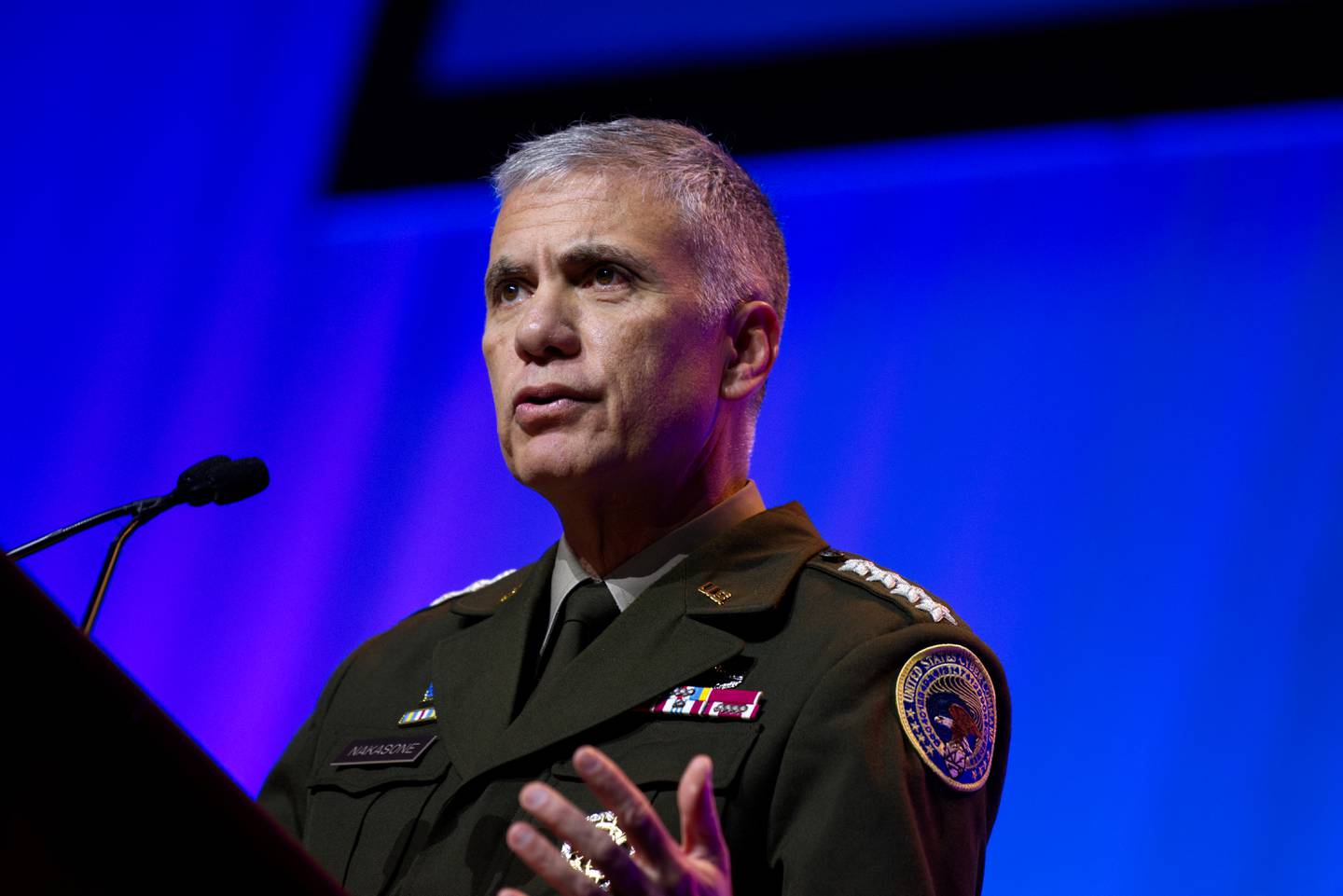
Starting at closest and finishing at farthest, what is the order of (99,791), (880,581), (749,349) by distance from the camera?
(99,791)
(880,581)
(749,349)

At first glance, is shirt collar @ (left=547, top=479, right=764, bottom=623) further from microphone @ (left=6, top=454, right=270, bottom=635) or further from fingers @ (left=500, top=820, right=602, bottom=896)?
fingers @ (left=500, top=820, right=602, bottom=896)

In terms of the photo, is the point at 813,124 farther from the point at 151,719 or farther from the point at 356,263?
the point at 151,719

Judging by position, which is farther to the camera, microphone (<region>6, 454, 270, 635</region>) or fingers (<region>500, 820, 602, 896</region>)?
microphone (<region>6, 454, 270, 635</region>)

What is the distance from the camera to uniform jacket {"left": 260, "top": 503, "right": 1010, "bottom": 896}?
1471mm

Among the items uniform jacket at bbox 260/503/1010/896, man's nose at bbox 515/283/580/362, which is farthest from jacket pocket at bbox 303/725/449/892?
man's nose at bbox 515/283/580/362

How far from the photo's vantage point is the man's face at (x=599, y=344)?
1.78m

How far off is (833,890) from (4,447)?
254 cm

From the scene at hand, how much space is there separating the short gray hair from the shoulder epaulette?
339 millimetres

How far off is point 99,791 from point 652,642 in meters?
0.84

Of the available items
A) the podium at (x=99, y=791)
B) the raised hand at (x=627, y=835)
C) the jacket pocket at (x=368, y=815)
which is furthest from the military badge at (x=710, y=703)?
the podium at (x=99, y=791)

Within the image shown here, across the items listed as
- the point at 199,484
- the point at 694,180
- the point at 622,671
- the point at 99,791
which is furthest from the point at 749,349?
the point at 99,791

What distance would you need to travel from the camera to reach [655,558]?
6.11ft

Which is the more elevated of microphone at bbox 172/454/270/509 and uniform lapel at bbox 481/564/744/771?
microphone at bbox 172/454/270/509

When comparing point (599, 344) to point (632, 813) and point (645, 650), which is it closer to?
point (645, 650)
